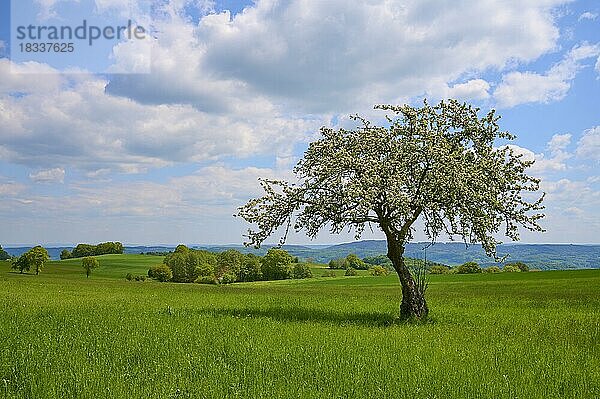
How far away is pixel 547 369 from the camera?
491 inches

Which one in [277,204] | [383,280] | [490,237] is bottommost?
[383,280]

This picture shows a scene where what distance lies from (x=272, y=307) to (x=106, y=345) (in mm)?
13572

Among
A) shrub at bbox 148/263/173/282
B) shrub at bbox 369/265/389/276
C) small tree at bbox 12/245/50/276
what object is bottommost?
shrub at bbox 369/265/389/276

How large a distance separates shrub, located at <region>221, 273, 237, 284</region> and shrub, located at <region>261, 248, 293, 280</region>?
567 centimetres

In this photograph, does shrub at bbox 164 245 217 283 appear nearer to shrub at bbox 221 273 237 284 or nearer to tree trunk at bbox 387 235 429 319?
shrub at bbox 221 273 237 284

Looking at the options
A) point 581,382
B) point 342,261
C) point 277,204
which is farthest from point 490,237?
point 342,261

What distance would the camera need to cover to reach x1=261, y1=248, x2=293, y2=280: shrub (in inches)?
3848

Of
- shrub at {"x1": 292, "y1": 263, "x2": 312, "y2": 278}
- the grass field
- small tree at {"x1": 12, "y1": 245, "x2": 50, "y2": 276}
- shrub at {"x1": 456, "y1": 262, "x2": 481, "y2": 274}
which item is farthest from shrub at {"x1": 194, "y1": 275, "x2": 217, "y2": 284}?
the grass field

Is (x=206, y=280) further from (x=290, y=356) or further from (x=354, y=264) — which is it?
(x=290, y=356)

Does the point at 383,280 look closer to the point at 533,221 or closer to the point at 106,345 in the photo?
the point at 533,221

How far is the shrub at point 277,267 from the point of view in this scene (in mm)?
97750

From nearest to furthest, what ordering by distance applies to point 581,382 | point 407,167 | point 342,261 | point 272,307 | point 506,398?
point 506,398, point 581,382, point 407,167, point 272,307, point 342,261

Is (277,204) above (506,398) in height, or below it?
above

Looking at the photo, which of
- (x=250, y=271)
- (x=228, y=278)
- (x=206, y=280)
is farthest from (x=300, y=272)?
(x=206, y=280)
